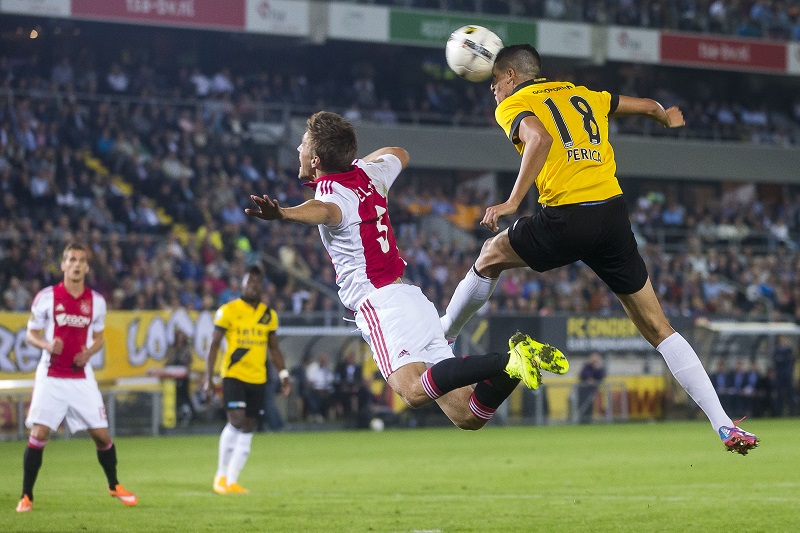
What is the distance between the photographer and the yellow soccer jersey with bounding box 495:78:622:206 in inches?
324

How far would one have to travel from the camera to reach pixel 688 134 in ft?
138

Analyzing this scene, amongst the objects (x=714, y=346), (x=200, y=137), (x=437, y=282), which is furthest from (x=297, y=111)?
(x=714, y=346)

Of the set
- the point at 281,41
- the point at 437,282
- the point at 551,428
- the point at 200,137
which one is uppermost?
the point at 281,41

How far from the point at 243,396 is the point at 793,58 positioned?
1285 inches

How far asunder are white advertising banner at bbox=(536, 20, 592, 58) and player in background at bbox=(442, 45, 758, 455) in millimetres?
29377

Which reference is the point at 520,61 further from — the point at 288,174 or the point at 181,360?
the point at 288,174

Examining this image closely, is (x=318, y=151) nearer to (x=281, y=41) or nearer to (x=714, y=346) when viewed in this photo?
(x=714, y=346)

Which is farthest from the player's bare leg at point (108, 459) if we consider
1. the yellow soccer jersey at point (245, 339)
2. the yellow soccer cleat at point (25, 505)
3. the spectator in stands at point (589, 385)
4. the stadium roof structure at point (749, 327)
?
the stadium roof structure at point (749, 327)

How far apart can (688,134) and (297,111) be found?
14.4m

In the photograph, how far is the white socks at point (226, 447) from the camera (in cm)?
1345

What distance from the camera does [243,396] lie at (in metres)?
14.0

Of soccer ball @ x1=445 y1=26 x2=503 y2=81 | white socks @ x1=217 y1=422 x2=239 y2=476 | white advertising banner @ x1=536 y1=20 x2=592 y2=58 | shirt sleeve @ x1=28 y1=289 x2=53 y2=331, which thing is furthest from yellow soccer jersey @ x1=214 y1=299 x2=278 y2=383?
white advertising banner @ x1=536 y1=20 x2=592 y2=58

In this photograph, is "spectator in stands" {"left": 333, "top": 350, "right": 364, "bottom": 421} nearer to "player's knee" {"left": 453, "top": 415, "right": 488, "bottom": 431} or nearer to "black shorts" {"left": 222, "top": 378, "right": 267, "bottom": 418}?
"black shorts" {"left": 222, "top": 378, "right": 267, "bottom": 418}

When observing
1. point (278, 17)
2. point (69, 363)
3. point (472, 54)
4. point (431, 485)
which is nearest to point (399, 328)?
point (472, 54)
